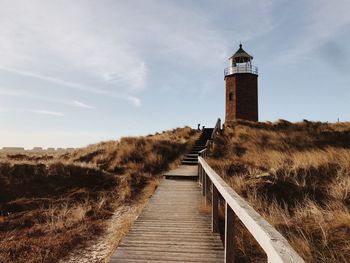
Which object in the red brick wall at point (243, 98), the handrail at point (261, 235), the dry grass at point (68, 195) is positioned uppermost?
the red brick wall at point (243, 98)

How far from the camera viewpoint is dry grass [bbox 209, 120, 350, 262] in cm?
497

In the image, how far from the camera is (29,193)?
12.3 meters

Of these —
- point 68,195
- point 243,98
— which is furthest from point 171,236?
point 243,98

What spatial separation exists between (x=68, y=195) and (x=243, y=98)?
24022 mm

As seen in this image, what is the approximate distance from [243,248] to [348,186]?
4594 mm

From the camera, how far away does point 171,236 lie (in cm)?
511

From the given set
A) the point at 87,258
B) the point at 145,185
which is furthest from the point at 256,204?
the point at 145,185

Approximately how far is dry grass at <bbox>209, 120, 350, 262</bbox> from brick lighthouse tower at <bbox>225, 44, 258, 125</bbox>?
5.86m

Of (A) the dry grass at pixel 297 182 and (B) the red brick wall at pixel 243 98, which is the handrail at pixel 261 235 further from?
(B) the red brick wall at pixel 243 98

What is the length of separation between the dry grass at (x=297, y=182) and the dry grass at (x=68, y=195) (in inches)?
128

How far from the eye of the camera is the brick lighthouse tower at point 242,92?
32156 millimetres

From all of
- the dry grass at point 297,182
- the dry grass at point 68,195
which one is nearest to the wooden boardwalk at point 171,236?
the dry grass at point 297,182

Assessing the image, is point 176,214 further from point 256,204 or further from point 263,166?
point 263,166

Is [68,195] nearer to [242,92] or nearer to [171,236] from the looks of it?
[171,236]
